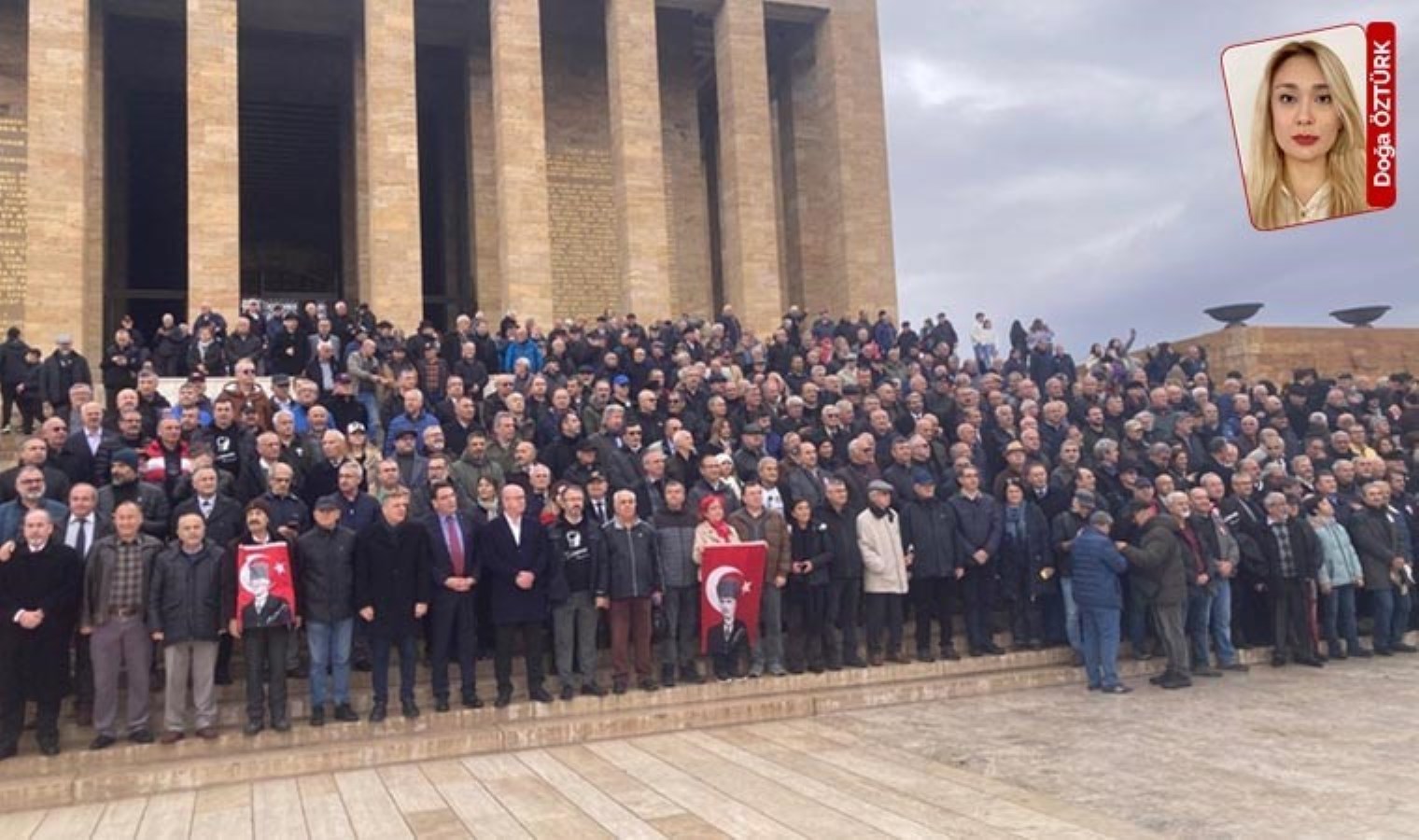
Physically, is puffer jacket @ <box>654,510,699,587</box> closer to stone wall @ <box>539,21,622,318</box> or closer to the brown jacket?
the brown jacket

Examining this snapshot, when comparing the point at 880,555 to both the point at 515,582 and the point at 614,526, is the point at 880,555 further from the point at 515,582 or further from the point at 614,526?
the point at 515,582

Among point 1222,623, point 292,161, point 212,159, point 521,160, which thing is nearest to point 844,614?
point 1222,623

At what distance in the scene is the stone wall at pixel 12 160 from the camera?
2027cm

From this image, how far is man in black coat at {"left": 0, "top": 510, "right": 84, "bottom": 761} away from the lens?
6855 mm

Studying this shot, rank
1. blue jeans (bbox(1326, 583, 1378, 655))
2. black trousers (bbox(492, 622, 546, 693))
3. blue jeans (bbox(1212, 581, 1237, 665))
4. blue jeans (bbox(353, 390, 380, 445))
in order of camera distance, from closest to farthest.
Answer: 1. black trousers (bbox(492, 622, 546, 693))
2. blue jeans (bbox(1212, 581, 1237, 665))
3. blue jeans (bbox(1326, 583, 1378, 655))
4. blue jeans (bbox(353, 390, 380, 445))

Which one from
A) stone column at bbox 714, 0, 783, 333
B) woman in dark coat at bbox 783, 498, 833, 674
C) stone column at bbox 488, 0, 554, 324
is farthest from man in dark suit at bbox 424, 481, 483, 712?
stone column at bbox 714, 0, 783, 333

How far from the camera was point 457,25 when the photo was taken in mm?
25031

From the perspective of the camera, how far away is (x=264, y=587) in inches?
289

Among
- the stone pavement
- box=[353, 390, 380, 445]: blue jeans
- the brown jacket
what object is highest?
box=[353, 390, 380, 445]: blue jeans

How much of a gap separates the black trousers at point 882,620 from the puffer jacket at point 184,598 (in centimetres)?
520

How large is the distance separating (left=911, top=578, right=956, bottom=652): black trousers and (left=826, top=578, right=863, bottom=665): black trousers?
640 millimetres

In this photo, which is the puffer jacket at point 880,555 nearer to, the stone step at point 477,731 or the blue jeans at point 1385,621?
the stone step at point 477,731

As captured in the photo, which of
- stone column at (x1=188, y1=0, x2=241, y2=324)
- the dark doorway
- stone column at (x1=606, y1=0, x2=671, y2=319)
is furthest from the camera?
the dark doorway

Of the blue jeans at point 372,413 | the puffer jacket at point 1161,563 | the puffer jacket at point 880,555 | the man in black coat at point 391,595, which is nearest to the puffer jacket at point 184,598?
the man in black coat at point 391,595
